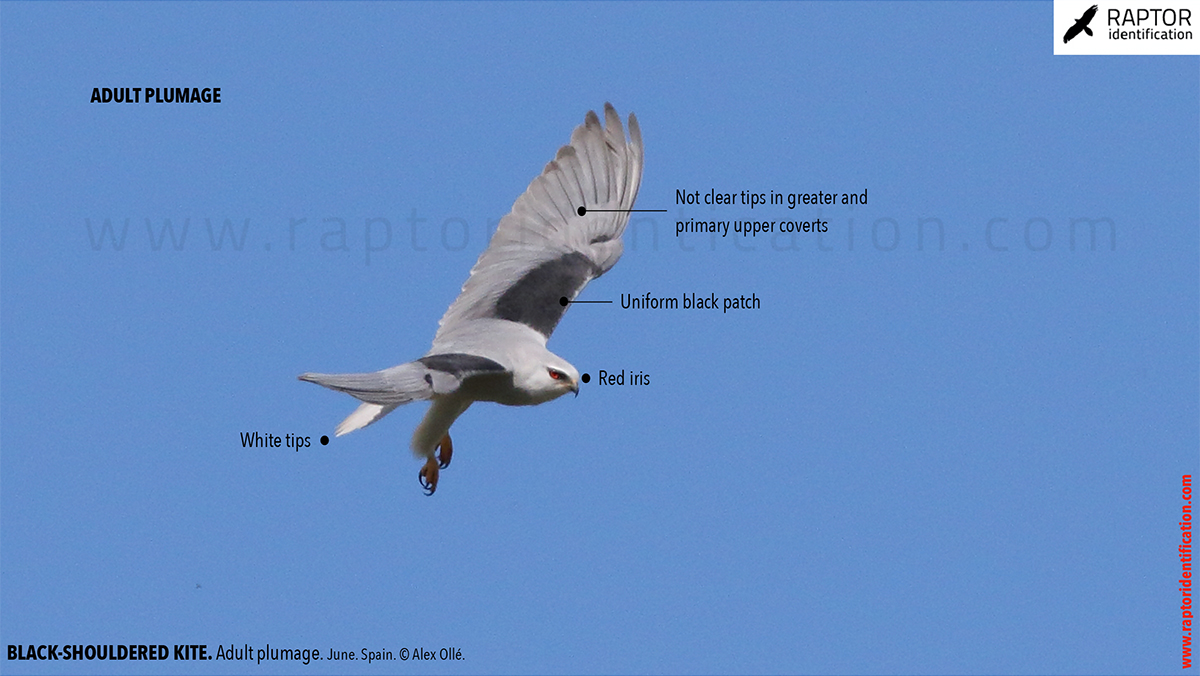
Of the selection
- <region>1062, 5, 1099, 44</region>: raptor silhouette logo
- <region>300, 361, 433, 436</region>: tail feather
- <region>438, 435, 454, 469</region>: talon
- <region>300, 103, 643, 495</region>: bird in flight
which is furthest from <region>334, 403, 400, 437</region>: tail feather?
<region>1062, 5, 1099, 44</region>: raptor silhouette logo

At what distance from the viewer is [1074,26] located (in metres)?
8.99

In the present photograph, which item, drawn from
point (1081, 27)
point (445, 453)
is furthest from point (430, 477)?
point (1081, 27)

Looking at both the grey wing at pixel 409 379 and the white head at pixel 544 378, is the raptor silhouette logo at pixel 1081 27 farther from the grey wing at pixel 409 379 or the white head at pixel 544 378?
the grey wing at pixel 409 379

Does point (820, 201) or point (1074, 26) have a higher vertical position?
point (1074, 26)

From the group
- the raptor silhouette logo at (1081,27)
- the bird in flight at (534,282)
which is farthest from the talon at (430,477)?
the raptor silhouette logo at (1081,27)

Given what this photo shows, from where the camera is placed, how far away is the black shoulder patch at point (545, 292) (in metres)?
9.00

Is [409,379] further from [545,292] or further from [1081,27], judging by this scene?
[1081,27]

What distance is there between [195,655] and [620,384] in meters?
2.67

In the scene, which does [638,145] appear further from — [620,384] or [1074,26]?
[1074,26]

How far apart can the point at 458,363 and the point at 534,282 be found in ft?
4.44

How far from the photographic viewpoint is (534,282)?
918 cm

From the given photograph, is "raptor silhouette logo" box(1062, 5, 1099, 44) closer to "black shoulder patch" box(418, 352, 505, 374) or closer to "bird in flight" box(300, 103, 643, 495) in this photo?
"bird in flight" box(300, 103, 643, 495)

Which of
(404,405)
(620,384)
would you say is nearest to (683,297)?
(620,384)

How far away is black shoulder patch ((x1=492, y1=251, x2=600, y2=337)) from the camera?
9.00 meters
